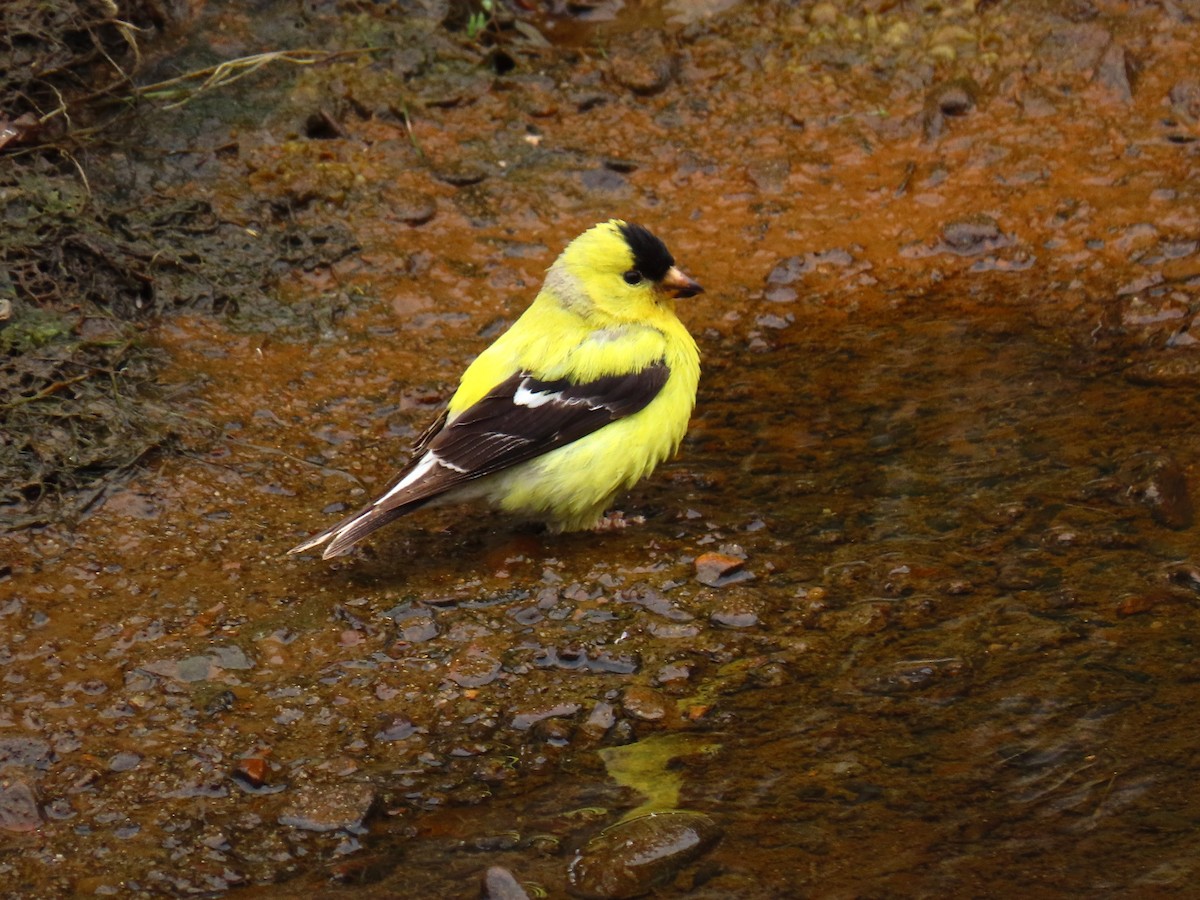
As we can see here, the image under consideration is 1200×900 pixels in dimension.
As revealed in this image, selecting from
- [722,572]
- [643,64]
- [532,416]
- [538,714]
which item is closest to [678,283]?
[532,416]

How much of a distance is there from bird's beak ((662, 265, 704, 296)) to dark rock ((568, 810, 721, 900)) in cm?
247

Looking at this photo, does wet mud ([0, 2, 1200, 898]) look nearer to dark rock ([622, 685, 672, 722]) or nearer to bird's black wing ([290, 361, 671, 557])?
dark rock ([622, 685, 672, 722])

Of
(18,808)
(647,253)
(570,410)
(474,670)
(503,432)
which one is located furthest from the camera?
(647,253)

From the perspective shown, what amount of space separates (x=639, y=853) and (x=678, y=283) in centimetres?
265

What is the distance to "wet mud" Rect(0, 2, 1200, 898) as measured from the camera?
12.2 feet

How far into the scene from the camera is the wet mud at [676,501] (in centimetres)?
373

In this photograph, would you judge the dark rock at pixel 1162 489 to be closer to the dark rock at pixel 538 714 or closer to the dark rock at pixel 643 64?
the dark rock at pixel 538 714

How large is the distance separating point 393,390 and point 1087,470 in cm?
274

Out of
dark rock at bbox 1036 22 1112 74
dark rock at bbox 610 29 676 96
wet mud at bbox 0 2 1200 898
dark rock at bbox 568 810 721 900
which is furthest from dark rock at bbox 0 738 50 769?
dark rock at bbox 1036 22 1112 74

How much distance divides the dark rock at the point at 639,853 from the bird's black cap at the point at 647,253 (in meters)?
2.47

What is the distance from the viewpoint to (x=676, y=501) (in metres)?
5.45

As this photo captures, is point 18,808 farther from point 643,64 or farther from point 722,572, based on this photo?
point 643,64

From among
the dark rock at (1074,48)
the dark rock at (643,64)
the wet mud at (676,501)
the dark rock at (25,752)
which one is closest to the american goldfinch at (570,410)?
the wet mud at (676,501)

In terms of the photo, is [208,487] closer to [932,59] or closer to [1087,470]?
[1087,470]
